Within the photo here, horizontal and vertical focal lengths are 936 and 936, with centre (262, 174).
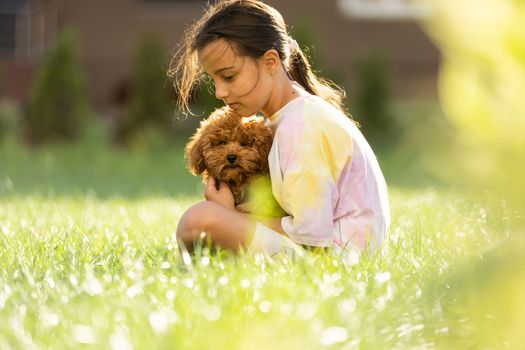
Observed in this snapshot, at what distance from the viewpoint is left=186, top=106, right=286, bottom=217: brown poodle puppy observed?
4.06m

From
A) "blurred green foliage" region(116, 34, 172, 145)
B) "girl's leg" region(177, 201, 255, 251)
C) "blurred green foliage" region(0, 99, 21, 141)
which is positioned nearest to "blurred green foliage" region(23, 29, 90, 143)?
"blurred green foliage" region(0, 99, 21, 141)

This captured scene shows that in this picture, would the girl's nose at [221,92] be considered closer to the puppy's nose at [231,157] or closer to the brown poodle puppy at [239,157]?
the brown poodle puppy at [239,157]

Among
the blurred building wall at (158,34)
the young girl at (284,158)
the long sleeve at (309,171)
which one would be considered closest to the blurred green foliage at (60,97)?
the blurred building wall at (158,34)

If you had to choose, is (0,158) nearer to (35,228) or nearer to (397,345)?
(35,228)

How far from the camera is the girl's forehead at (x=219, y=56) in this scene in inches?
162

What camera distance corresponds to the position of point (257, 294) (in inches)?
118

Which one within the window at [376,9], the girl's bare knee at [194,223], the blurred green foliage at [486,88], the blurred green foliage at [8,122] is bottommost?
the blurred green foliage at [8,122]

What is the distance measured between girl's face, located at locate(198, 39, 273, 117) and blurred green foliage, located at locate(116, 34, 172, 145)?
41.7ft

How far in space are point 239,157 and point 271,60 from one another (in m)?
0.47

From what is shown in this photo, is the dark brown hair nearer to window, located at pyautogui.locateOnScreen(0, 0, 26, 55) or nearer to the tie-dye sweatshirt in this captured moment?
the tie-dye sweatshirt

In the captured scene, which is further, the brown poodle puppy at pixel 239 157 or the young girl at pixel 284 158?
the brown poodle puppy at pixel 239 157

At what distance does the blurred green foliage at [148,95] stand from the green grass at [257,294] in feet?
39.8

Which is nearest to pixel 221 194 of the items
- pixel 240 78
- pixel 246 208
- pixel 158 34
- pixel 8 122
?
pixel 246 208

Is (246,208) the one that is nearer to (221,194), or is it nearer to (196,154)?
(221,194)
